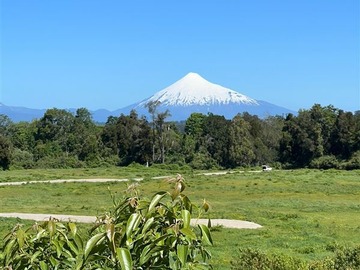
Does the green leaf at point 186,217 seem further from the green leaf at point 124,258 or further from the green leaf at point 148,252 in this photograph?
the green leaf at point 124,258

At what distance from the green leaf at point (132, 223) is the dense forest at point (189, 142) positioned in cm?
5306

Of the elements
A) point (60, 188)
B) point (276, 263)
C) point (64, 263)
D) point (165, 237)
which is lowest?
point (60, 188)

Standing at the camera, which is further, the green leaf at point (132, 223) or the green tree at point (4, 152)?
the green tree at point (4, 152)

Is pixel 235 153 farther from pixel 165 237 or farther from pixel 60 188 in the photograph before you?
pixel 165 237

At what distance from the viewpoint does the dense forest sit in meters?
58.2

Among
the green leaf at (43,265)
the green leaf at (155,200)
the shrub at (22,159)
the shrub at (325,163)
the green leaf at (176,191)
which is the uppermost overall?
the green leaf at (176,191)

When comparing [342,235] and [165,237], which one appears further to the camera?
[342,235]

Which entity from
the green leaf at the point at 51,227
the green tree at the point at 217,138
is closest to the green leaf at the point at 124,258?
the green leaf at the point at 51,227

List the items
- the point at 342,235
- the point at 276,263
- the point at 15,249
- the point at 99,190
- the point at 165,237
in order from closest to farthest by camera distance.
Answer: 1. the point at 165,237
2. the point at 15,249
3. the point at 276,263
4. the point at 342,235
5. the point at 99,190

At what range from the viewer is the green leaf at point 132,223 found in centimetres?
191

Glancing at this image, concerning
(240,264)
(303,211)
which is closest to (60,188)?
(303,211)

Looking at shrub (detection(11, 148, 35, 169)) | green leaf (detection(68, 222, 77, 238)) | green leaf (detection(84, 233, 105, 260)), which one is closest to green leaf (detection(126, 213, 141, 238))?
green leaf (detection(84, 233, 105, 260))

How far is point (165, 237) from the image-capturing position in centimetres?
197

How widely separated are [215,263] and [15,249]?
8.32 meters
